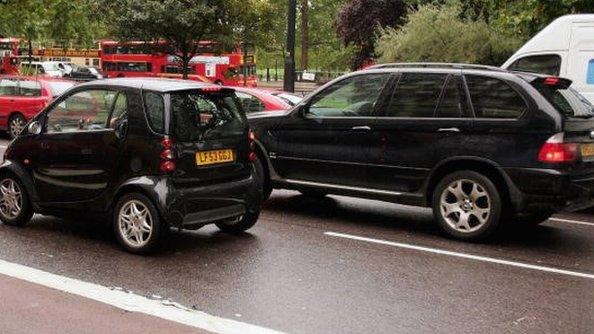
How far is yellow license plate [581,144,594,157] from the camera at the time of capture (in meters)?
7.02

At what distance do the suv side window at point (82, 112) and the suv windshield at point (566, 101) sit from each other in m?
4.27

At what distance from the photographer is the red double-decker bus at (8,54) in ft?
184

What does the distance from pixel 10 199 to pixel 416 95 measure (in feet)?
14.6

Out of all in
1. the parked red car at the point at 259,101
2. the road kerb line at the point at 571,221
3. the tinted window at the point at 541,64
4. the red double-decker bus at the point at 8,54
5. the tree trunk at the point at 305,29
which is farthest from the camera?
the tree trunk at the point at 305,29

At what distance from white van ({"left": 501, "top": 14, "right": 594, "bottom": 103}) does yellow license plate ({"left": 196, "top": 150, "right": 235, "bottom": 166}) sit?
557 cm

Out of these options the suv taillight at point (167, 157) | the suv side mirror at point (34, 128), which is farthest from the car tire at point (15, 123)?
the suv taillight at point (167, 157)

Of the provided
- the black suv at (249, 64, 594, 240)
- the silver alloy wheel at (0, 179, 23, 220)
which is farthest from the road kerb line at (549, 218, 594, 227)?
the silver alloy wheel at (0, 179, 23, 220)

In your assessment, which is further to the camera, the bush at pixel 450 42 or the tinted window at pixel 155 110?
the bush at pixel 450 42

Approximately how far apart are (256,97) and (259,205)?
5397 millimetres

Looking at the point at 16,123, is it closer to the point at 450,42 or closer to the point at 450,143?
the point at 450,42

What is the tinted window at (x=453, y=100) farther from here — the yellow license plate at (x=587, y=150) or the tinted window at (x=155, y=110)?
the tinted window at (x=155, y=110)

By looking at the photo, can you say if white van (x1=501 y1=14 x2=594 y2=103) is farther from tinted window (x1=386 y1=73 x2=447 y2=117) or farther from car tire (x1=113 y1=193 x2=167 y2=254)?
car tire (x1=113 y1=193 x2=167 y2=254)

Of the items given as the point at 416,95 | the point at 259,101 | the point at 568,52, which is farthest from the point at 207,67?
the point at 416,95

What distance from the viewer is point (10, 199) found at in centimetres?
738
